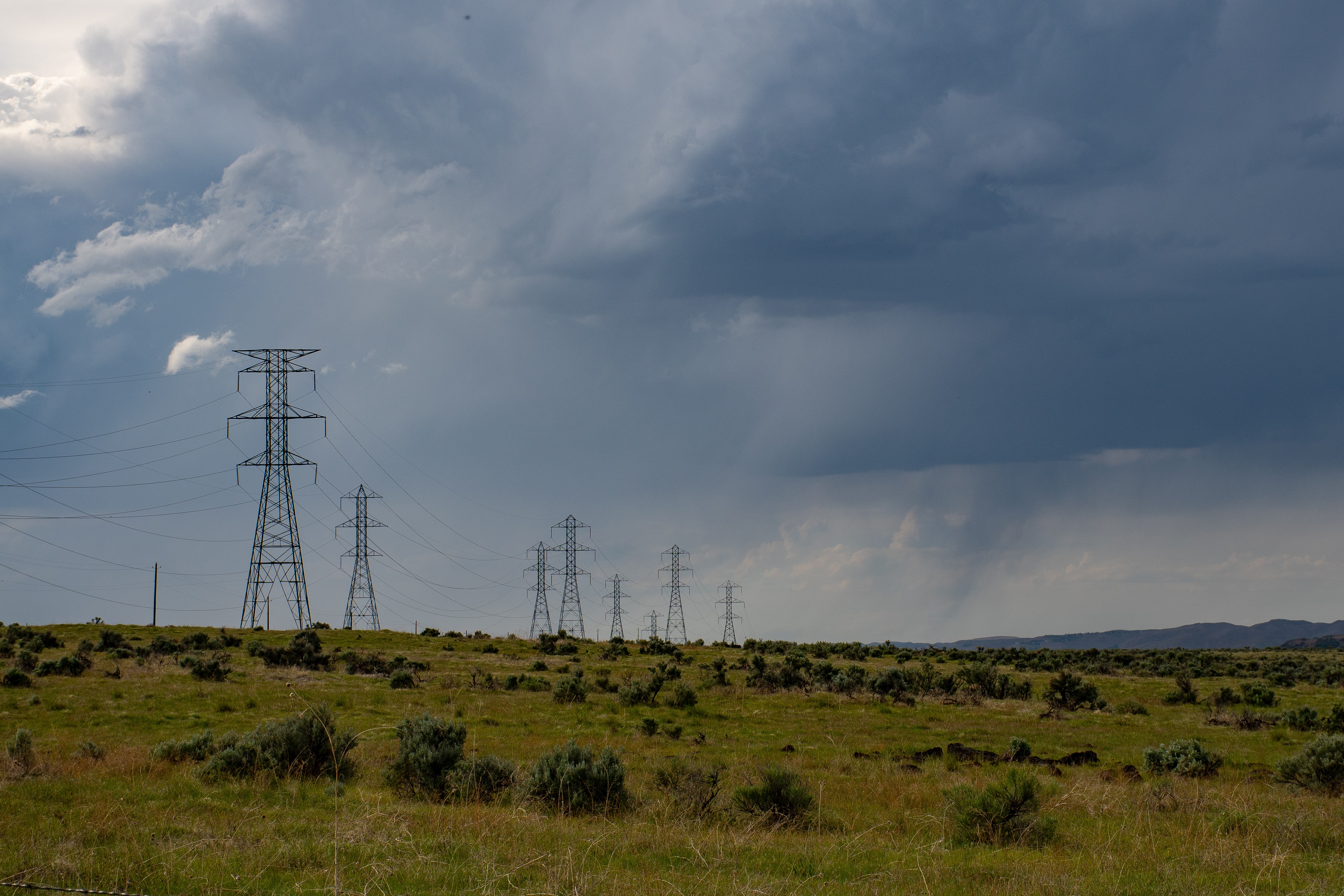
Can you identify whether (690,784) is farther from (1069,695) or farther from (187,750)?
(1069,695)

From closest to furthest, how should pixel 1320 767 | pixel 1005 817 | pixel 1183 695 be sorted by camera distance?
pixel 1005 817 < pixel 1320 767 < pixel 1183 695

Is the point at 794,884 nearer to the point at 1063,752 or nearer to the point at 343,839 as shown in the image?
the point at 343,839

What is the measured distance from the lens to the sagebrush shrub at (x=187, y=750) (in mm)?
16422

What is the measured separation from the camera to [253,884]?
323 inches

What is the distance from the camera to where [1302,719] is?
29.9m

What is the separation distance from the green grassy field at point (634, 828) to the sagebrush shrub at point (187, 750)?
30 centimetres

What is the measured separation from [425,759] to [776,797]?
19.5ft

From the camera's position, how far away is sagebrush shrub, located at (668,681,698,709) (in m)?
32.2

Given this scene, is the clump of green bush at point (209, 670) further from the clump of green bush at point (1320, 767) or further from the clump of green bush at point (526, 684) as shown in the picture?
the clump of green bush at point (1320, 767)

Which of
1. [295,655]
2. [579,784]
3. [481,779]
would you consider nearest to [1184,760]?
[579,784]

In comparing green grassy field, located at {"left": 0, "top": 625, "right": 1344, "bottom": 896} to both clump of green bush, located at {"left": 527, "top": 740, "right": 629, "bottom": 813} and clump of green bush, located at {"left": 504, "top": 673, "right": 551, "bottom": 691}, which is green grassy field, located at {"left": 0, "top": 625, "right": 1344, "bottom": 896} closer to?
clump of green bush, located at {"left": 527, "top": 740, "right": 629, "bottom": 813}

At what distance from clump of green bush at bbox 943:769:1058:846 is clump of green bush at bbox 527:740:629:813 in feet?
16.8

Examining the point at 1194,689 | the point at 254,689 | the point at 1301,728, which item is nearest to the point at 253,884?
the point at 254,689

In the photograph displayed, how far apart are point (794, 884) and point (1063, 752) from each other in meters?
18.5
